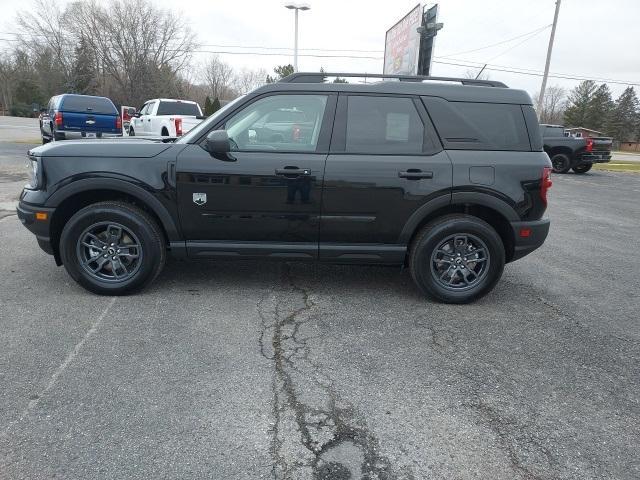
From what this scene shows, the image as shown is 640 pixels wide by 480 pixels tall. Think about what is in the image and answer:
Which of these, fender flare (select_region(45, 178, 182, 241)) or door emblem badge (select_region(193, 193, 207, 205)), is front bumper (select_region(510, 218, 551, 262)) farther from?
fender flare (select_region(45, 178, 182, 241))

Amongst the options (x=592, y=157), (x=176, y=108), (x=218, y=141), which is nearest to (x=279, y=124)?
(x=218, y=141)

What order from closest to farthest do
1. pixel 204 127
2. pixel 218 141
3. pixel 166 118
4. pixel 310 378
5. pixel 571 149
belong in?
pixel 310 378 < pixel 218 141 < pixel 204 127 < pixel 166 118 < pixel 571 149

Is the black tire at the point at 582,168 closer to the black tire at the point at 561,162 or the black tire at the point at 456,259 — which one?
the black tire at the point at 561,162

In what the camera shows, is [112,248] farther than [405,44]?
No

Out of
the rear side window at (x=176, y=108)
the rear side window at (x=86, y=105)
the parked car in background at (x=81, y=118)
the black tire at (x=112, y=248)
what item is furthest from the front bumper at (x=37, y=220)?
the rear side window at (x=176, y=108)

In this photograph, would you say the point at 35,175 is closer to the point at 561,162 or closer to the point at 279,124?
the point at 279,124

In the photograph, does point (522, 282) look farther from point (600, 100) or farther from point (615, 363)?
point (600, 100)

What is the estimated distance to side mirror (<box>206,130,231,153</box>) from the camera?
154 inches

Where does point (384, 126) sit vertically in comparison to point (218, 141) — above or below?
above

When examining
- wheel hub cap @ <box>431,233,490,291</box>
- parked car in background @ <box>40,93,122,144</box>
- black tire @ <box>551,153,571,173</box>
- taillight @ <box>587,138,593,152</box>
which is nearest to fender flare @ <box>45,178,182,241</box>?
wheel hub cap @ <box>431,233,490,291</box>

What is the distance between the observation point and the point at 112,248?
4.23 meters

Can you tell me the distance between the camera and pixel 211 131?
4.13m

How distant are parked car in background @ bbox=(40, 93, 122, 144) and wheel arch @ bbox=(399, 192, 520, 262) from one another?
13.1 metres

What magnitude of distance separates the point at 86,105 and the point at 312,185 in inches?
566
